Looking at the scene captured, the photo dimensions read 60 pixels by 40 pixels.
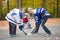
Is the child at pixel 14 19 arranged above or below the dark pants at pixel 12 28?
above

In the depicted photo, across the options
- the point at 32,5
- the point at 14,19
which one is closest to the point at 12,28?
the point at 14,19

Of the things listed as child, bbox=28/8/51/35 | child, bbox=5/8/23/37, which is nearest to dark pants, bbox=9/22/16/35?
child, bbox=5/8/23/37

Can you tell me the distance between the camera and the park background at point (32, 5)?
26133 mm

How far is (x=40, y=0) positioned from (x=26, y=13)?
12774 millimetres

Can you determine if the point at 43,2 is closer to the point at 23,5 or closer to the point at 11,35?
the point at 23,5

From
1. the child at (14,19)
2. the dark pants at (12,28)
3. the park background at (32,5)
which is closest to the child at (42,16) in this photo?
the child at (14,19)

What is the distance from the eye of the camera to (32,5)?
26.6m

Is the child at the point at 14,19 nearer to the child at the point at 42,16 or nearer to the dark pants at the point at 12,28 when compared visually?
the dark pants at the point at 12,28

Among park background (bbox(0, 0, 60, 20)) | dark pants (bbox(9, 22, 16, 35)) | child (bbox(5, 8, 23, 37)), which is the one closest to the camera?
child (bbox(5, 8, 23, 37))

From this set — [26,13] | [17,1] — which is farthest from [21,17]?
[17,1]

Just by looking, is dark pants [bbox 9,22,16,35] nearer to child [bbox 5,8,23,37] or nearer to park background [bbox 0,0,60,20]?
child [bbox 5,8,23,37]

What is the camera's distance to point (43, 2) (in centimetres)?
2678

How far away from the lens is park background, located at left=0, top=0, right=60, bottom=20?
26133mm

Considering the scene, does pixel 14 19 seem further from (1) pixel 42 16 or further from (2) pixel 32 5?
(2) pixel 32 5
